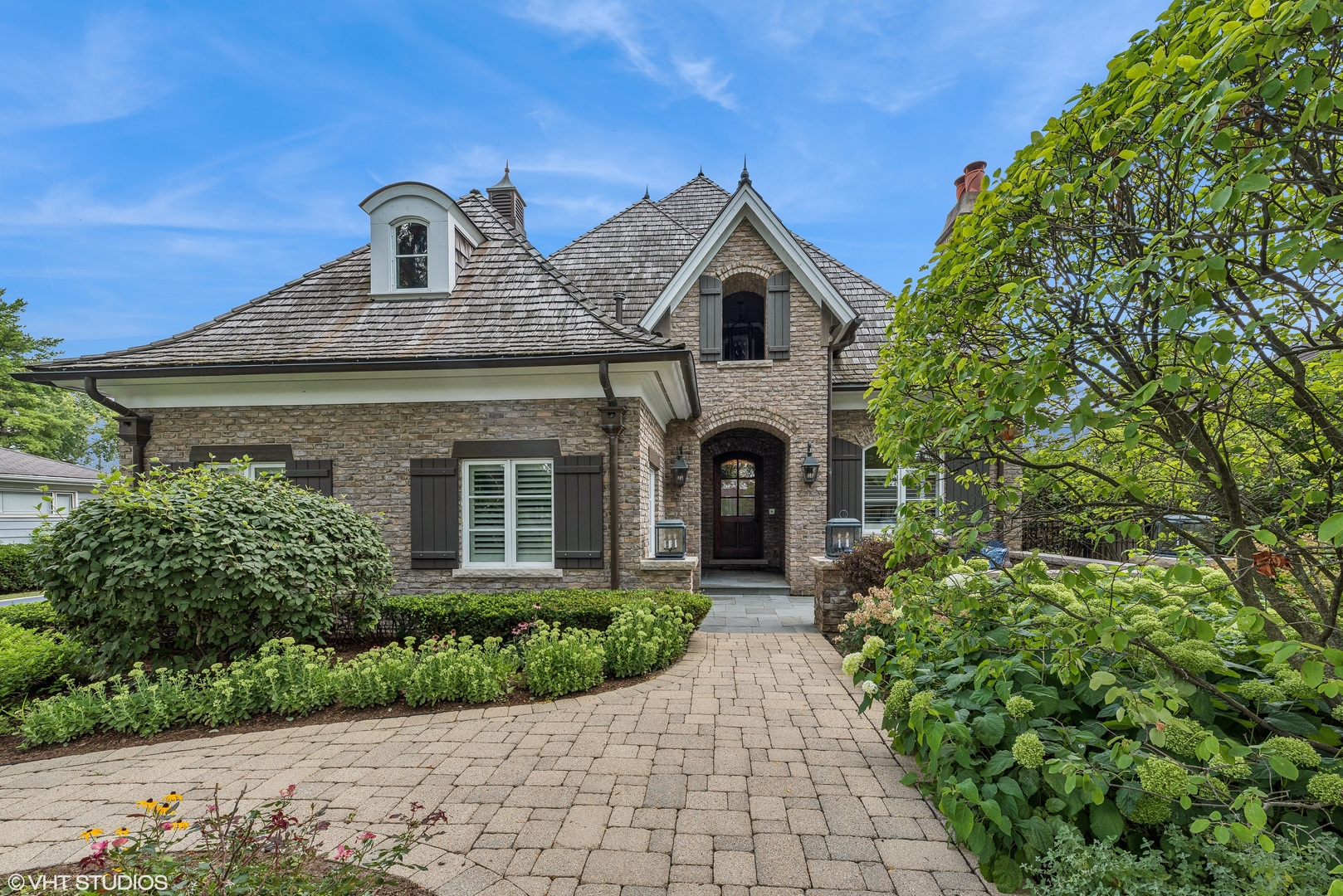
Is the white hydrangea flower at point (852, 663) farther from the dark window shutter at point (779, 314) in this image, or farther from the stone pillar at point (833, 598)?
the dark window shutter at point (779, 314)

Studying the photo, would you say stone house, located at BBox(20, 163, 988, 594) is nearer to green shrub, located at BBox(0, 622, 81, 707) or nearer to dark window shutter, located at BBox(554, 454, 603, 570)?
dark window shutter, located at BBox(554, 454, 603, 570)

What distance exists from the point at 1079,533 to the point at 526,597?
16.3 feet

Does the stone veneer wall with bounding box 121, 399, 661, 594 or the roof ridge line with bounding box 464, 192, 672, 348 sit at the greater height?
the roof ridge line with bounding box 464, 192, 672, 348

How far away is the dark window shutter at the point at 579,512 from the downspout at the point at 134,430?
5.83m

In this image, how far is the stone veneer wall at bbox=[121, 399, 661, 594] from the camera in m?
7.45

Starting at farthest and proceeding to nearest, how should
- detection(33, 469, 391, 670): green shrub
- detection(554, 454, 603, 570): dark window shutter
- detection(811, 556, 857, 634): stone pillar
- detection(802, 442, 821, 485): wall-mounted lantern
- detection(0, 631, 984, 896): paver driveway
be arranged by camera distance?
detection(802, 442, 821, 485): wall-mounted lantern, detection(554, 454, 603, 570): dark window shutter, detection(811, 556, 857, 634): stone pillar, detection(33, 469, 391, 670): green shrub, detection(0, 631, 984, 896): paver driveway

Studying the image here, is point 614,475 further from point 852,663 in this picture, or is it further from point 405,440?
point 852,663

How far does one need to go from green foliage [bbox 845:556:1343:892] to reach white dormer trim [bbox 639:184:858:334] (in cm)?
766

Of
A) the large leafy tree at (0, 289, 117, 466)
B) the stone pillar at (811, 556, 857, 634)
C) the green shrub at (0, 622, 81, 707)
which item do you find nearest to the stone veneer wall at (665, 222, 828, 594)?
the stone pillar at (811, 556, 857, 634)

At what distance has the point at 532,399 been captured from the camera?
7543 mm

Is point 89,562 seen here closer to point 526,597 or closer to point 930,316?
point 526,597

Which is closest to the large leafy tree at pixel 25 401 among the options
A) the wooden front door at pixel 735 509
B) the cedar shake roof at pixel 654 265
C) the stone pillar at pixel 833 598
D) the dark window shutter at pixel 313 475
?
the dark window shutter at pixel 313 475

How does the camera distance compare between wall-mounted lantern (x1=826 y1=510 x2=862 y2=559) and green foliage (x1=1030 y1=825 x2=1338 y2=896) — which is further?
wall-mounted lantern (x1=826 y1=510 x2=862 y2=559)

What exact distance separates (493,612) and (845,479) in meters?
6.88
